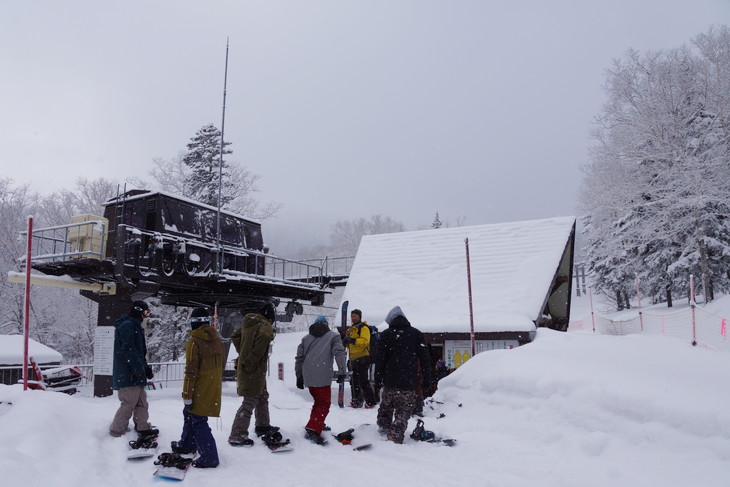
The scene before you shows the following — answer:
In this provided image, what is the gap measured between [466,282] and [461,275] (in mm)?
589

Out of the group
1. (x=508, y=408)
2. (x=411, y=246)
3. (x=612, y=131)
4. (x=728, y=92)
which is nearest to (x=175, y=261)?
(x=411, y=246)

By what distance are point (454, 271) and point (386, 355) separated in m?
11.1

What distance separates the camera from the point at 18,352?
15.5 metres

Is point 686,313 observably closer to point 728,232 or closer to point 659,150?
point 659,150

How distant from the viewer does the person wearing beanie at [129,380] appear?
247 inches

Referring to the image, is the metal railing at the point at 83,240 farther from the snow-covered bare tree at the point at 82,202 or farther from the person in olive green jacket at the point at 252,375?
the snow-covered bare tree at the point at 82,202

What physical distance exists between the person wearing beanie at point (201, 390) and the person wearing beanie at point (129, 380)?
77cm

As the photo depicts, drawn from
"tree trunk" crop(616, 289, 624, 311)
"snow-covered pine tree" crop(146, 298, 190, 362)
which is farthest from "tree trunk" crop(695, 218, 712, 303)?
"snow-covered pine tree" crop(146, 298, 190, 362)

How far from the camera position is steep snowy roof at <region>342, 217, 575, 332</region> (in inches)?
614

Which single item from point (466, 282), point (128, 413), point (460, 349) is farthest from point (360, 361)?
point (466, 282)

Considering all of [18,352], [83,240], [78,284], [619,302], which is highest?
[83,240]

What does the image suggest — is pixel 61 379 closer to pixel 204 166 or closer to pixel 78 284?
pixel 78 284

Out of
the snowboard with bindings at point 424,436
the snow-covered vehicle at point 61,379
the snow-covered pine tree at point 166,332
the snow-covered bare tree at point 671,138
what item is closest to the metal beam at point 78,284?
the snow-covered vehicle at point 61,379

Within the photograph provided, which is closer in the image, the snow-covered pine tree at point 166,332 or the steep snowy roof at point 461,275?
the steep snowy roof at point 461,275
